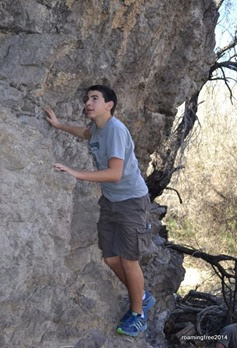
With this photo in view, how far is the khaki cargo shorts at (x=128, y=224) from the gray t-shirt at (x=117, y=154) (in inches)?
2.1

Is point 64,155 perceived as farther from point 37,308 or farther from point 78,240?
point 37,308

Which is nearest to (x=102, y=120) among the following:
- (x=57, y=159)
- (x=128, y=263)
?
(x=57, y=159)

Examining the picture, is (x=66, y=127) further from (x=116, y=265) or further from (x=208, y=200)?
(x=208, y=200)

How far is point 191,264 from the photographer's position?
13.2 metres

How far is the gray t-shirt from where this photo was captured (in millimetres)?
3223

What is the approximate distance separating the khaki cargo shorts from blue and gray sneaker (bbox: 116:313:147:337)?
42cm

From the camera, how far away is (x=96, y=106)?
3355 mm

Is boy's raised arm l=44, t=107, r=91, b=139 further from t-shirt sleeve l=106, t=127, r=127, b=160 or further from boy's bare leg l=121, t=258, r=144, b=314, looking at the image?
boy's bare leg l=121, t=258, r=144, b=314

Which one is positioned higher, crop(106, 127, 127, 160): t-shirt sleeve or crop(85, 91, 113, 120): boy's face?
crop(85, 91, 113, 120): boy's face

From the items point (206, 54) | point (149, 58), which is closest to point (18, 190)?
point (149, 58)

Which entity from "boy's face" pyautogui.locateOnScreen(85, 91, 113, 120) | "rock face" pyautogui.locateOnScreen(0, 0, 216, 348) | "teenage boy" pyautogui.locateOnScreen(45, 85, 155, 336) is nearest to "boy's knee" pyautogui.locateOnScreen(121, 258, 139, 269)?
"teenage boy" pyautogui.locateOnScreen(45, 85, 155, 336)

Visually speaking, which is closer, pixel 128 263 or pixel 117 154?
pixel 117 154

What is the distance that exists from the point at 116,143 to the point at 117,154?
0.07 m

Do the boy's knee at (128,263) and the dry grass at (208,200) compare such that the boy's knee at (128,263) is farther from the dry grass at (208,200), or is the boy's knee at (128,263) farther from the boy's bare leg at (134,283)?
the dry grass at (208,200)
